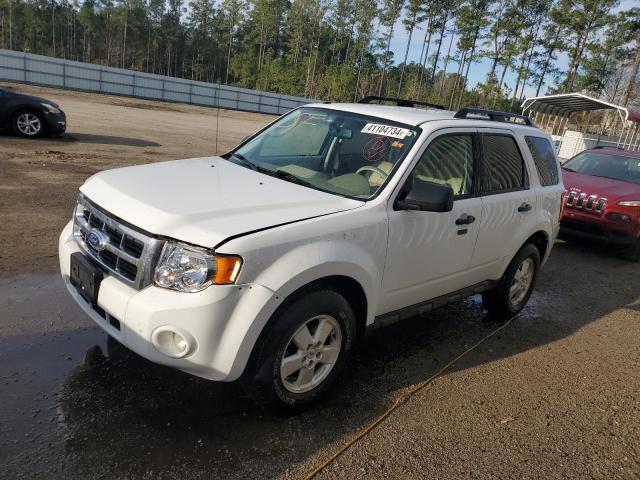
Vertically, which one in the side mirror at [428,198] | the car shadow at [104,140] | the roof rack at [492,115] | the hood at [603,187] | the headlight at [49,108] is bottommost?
the car shadow at [104,140]

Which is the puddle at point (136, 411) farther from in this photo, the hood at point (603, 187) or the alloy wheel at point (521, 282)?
the hood at point (603, 187)

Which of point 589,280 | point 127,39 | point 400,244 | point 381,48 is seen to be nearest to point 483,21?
point 381,48

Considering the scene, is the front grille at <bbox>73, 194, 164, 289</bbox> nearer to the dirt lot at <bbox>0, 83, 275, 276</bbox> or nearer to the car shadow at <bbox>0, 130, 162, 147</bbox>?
the dirt lot at <bbox>0, 83, 275, 276</bbox>

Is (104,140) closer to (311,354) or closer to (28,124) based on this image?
(28,124)

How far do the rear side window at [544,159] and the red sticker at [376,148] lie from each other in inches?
74.2

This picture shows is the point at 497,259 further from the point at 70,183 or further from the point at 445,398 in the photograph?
the point at 70,183

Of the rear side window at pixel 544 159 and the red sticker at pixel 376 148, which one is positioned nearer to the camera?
the red sticker at pixel 376 148

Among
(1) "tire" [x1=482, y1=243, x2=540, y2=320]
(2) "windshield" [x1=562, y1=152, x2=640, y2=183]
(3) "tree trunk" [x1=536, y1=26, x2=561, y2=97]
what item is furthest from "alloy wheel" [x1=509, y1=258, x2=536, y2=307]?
(3) "tree trunk" [x1=536, y1=26, x2=561, y2=97]

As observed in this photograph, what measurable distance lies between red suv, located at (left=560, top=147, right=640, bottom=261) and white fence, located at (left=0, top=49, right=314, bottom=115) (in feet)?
79.0

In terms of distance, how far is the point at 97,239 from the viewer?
10.1 feet

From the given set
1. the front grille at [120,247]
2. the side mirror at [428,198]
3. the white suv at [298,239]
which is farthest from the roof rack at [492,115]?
the front grille at [120,247]

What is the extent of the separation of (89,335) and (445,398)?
2609 mm

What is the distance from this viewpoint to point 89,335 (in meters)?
3.91

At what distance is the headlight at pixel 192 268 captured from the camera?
8.71 ft
